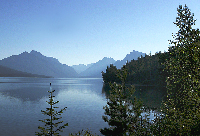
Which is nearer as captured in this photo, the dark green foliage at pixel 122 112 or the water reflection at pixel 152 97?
the dark green foliage at pixel 122 112

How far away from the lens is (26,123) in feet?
135

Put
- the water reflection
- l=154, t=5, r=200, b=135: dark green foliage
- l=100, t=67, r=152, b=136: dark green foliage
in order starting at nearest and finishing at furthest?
1. l=154, t=5, r=200, b=135: dark green foliage
2. l=100, t=67, r=152, b=136: dark green foliage
3. the water reflection

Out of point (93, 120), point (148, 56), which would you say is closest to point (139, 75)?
point (148, 56)

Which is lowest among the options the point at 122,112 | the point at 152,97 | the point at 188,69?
the point at 152,97

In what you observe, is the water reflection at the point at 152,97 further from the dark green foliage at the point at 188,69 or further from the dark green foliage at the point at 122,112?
the dark green foliage at the point at 188,69

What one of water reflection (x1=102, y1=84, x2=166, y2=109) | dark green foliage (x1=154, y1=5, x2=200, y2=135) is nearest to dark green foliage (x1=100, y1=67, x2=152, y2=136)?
dark green foliage (x1=154, y1=5, x2=200, y2=135)

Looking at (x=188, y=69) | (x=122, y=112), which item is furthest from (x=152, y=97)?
(x=188, y=69)

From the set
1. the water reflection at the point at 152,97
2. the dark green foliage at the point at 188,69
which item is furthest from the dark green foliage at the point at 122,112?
the water reflection at the point at 152,97

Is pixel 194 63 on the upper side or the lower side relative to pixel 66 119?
upper

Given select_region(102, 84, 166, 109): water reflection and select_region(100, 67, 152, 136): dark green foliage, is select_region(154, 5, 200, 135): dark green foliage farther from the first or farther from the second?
select_region(102, 84, 166, 109): water reflection

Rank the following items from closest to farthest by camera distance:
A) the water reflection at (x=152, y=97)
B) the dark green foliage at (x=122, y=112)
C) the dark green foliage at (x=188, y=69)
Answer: the dark green foliage at (x=188, y=69) < the dark green foliage at (x=122, y=112) < the water reflection at (x=152, y=97)

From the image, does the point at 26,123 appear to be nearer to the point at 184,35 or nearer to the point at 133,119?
the point at 133,119

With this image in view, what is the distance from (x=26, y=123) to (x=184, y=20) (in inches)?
1609

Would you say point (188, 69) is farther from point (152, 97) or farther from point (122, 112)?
point (152, 97)
